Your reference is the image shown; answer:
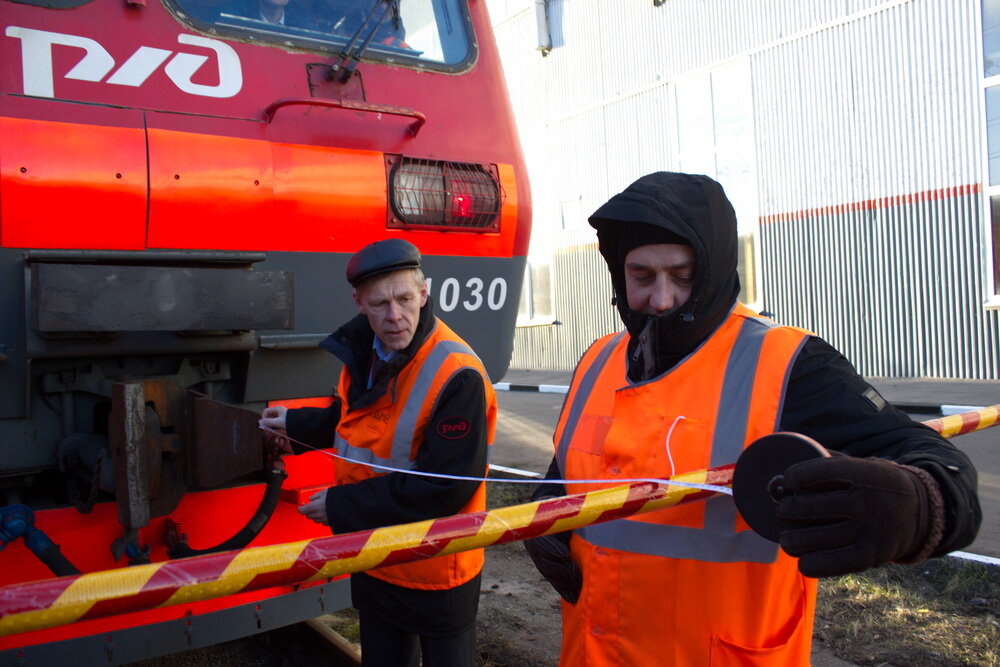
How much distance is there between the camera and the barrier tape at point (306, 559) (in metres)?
1.20

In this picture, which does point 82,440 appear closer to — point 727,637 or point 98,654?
point 98,654

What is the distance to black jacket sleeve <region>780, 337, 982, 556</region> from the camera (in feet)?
4.24

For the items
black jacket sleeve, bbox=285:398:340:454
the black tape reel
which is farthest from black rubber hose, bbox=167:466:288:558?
the black tape reel

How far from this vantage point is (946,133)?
34.3ft

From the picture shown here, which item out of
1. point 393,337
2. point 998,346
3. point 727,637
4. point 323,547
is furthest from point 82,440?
point 998,346

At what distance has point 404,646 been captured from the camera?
8.55ft

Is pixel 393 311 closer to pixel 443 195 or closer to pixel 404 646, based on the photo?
pixel 443 195

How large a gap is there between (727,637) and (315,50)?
261cm

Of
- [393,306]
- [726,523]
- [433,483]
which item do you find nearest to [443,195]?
[393,306]

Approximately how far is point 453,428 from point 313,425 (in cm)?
66

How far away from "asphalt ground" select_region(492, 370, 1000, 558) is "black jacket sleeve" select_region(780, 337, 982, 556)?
11.9 ft

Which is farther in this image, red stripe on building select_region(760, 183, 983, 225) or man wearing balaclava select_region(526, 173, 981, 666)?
red stripe on building select_region(760, 183, 983, 225)

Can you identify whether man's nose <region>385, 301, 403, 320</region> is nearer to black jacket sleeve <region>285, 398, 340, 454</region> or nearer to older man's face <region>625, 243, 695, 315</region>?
black jacket sleeve <region>285, 398, 340, 454</region>

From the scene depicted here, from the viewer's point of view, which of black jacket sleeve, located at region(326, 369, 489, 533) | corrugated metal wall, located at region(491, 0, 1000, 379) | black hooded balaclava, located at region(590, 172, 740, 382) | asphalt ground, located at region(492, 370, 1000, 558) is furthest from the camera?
corrugated metal wall, located at region(491, 0, 1000, 379)
